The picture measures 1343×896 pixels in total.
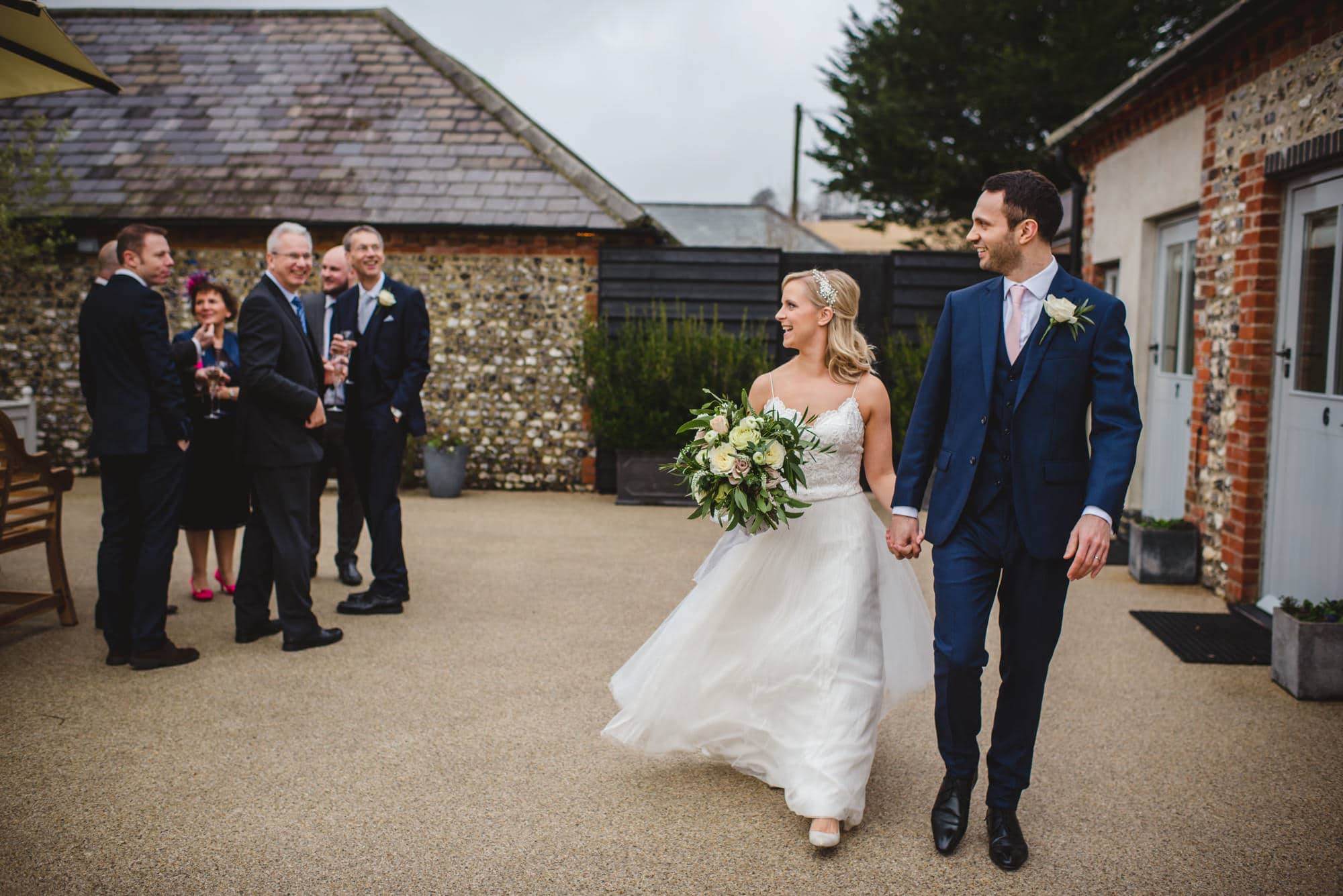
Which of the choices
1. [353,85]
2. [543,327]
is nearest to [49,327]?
[353,85]

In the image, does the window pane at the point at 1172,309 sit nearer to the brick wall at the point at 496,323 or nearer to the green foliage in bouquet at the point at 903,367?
the green foliage in bouquet at the point at 903,367

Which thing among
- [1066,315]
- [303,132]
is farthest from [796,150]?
[1066,315]

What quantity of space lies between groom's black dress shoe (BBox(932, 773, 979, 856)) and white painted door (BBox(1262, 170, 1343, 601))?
339cm

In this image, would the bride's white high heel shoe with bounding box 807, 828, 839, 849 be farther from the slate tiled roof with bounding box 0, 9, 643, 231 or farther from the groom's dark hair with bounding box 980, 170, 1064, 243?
the slate tiled roof with bounding box 0, 9, 643, 231

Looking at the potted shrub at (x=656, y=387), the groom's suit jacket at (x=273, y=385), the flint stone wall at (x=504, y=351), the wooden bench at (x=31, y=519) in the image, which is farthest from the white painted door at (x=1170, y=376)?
the wooden bench at (x=31, y=519)

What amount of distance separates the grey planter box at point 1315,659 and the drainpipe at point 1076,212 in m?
6.65

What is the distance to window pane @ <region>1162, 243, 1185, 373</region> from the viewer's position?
849cm

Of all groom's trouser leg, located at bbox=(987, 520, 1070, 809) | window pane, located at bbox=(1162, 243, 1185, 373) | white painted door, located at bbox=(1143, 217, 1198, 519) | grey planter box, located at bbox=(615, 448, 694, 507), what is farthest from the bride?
grey planter box, located at bbox=(615, 448, 694, 507)

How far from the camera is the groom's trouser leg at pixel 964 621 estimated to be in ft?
11.0

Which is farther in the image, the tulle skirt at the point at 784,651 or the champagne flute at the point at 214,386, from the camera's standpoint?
the champagne flute at the point at 214,386

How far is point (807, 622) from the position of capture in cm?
368

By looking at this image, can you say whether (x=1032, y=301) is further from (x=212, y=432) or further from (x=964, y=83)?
(x=964, y=83)

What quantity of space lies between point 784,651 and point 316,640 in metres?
3.14

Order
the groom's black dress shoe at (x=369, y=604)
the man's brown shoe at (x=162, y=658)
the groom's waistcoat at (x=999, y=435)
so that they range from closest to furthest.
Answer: the groom's waistcoat at (x=999, y=435)
the man's brown shoe at (x=162, y=658)
the groom's black dress shoe at (x=369, y=604)
